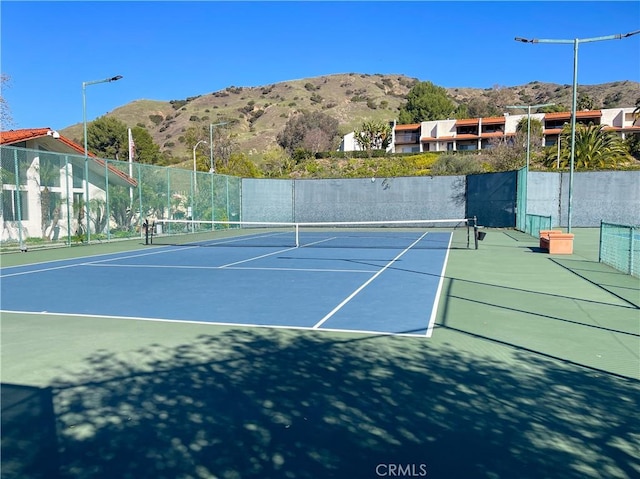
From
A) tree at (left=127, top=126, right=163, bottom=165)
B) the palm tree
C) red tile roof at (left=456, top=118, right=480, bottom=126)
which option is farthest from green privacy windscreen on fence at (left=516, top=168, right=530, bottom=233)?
tree at (left=127, top=126, right=163, bottom=165)

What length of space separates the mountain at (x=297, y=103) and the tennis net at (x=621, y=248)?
274 ft

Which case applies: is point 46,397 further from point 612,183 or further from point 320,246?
point 612,183

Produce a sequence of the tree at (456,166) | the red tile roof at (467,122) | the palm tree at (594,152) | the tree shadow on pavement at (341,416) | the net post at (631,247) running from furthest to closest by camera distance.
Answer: the red tile roof at (467,122), the tree at (456,166), the palm tree at (594,152), the net post at (631,247), the tree shadow on pavement at (341,416)

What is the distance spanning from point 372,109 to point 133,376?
122190 mm

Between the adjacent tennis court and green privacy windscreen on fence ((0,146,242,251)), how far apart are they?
4273 millimetres

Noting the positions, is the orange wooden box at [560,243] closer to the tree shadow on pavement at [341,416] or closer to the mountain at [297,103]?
the tree shadow on pavement at [341,416]

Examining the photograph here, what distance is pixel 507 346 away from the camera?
244 inches

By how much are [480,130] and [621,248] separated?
70.3 meters

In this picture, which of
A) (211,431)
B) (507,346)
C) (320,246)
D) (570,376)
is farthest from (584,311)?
(320,246)

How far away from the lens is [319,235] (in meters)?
28.1

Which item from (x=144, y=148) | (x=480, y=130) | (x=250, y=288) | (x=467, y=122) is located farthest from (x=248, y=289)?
(x=467, y=122)

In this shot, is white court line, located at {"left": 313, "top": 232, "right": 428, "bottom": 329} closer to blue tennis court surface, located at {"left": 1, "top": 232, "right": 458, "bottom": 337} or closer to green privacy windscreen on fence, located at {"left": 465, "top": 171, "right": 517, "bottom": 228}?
blue tennis court surface, located at {"left": 1, "top": 232, "right": 458, "bottom": 337}

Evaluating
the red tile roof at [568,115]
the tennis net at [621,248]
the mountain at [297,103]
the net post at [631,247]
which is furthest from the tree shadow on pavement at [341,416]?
the mountain at [297,103]

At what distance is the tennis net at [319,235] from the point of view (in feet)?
67.7
